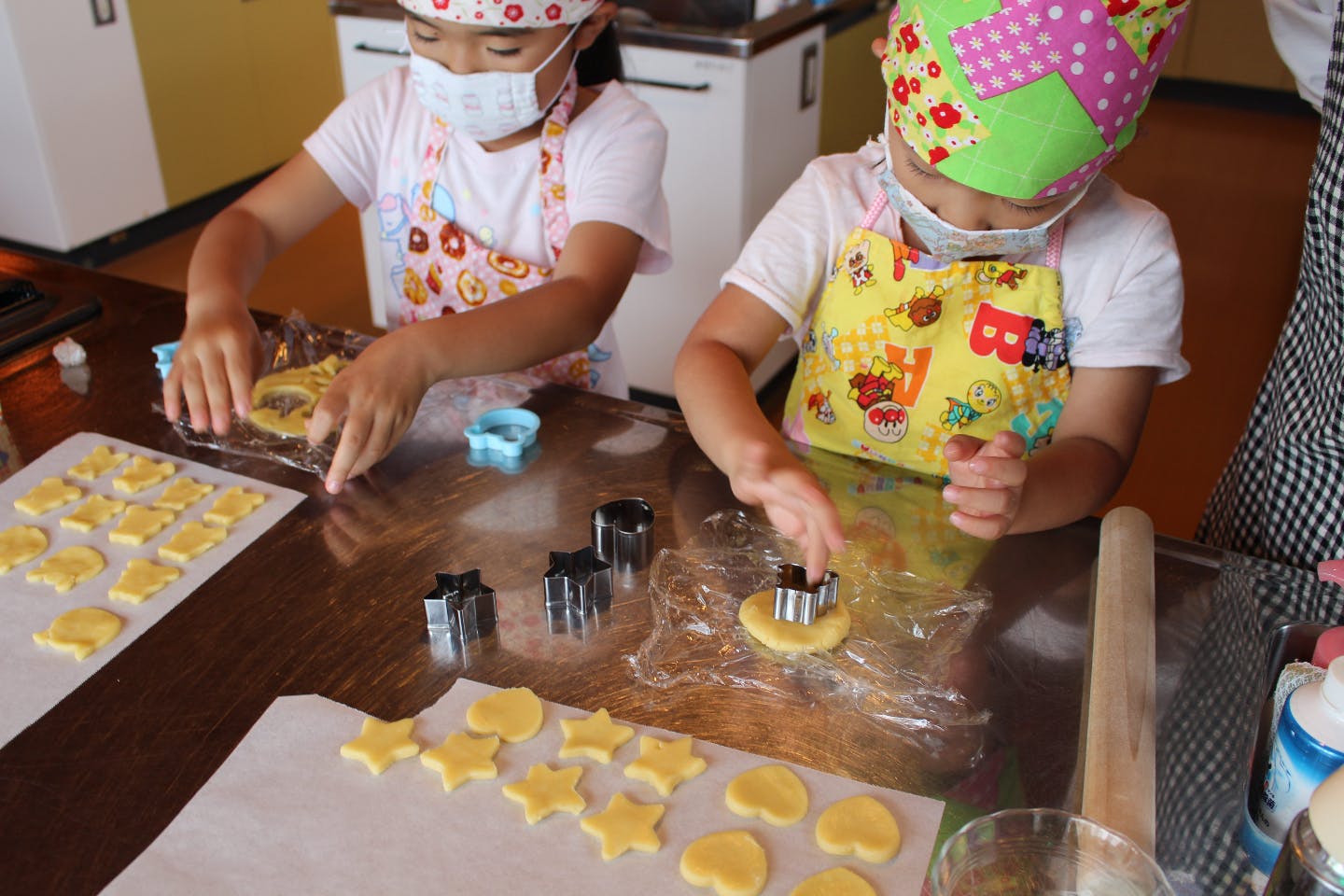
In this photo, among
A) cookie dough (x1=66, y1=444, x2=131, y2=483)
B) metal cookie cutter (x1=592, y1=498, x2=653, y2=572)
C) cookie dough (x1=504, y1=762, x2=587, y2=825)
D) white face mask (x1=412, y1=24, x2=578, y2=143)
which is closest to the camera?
cookie dough (x1=504, y1=762, x2=587, y2=825)

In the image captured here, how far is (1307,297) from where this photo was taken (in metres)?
1.05

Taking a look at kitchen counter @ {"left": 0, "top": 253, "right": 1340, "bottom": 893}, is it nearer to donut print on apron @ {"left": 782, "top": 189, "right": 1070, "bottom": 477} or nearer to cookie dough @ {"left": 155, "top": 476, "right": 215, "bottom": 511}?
cookie dough @ {"left": 155, "top": 476, "right": 215, "bottom": 511}

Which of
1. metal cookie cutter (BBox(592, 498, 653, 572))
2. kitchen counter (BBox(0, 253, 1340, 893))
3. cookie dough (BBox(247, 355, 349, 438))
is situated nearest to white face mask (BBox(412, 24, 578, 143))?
cookie dough (BBox(247, 355, 349, 438))

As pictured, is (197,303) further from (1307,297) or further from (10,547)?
(1307,297)

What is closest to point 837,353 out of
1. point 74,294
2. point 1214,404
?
point 74,294

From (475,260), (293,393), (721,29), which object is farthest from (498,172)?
(721,29)

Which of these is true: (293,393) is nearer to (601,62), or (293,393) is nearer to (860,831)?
(601,62)

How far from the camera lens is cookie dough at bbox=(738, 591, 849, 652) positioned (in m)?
0.81

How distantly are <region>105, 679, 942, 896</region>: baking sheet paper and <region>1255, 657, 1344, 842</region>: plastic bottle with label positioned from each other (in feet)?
0.64

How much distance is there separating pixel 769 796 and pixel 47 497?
2.27 feet

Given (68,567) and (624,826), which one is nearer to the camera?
(624,826)

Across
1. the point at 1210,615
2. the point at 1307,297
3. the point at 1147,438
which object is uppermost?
the point at 1307,297

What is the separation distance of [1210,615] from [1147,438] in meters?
1.92

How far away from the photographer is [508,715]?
751mm
